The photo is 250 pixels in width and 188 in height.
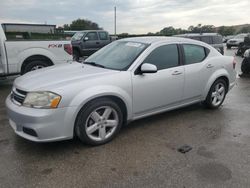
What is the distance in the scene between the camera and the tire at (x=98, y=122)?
334 cm

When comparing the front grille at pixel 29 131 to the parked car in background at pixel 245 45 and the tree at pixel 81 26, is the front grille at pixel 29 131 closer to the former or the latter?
the parked car in background at pixel 245 45

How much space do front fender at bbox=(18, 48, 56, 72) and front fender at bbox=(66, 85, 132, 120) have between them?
4365 millimetres

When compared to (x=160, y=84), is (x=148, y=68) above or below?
above

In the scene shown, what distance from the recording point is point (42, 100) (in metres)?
3.13

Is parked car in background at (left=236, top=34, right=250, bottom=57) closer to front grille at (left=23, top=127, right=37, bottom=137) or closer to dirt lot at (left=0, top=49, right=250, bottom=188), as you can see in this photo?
dirt lot at (left=0, top=49, right=250, bottom=188)

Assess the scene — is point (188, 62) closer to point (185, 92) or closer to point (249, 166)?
point (185, 92)

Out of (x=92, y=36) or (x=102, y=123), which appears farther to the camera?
(x=92, y=36)

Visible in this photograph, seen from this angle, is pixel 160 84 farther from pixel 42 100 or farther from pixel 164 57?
pixel 42 100

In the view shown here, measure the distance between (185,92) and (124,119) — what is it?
1389 millimetres

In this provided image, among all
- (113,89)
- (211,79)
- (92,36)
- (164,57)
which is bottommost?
(211,79)

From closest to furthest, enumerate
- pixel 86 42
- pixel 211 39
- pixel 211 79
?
1. pixel 211 79
2. pixel 211 39
3. pixel 86 42

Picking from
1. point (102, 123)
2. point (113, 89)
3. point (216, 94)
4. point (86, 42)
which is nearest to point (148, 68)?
point (113, 89)

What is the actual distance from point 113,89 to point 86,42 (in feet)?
39.2

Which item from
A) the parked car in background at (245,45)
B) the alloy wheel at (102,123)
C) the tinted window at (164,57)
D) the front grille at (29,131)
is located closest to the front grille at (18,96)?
the front grille at (29,131)
